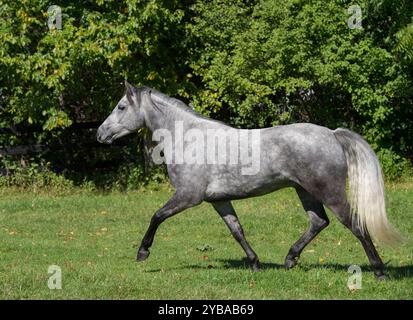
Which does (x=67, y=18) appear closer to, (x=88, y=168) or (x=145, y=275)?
(x=88, y=168)

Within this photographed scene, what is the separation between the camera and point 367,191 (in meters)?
7.77

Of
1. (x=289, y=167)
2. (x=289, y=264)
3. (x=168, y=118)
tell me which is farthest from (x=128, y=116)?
(x=289, y=264)

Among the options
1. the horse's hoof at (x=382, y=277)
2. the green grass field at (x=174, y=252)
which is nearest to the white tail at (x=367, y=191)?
the horse's hoof at (x=382, y=277)

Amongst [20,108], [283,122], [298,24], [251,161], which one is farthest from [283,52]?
[251,161]

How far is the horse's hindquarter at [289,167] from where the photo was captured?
25.9 feet

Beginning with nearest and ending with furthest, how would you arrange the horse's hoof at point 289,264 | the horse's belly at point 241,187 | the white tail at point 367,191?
the white tail at point 367,191 < the horse's belly at point 241,187 < the horse's hoof at point 289,264

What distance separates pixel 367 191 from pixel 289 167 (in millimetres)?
872

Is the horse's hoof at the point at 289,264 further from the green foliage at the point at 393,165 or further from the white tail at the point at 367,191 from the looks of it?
the green foliage at the point at 393,165

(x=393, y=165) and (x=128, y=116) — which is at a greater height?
(x=128, y=116)

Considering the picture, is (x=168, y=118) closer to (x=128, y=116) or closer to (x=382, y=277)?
(x=128, y=116)

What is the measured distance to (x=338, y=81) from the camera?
55.3 feet

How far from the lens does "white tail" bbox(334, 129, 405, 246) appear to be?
771 cm
